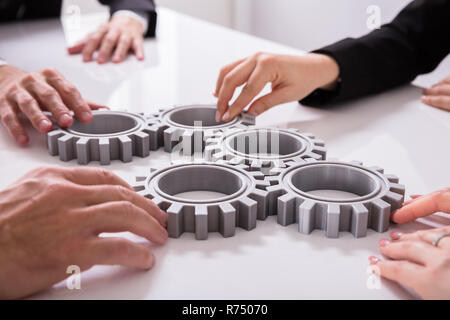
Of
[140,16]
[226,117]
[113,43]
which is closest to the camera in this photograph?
[226,117]

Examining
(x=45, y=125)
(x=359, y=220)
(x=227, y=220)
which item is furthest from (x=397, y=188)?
(x=45, y=125)

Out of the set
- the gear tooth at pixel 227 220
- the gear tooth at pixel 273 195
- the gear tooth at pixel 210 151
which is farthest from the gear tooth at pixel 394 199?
the gear tooth at pixel 210 151

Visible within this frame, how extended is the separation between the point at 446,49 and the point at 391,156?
78 centimetres

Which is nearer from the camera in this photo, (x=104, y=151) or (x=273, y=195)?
(x=273, y=195)

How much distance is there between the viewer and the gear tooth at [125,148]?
55.1 inches

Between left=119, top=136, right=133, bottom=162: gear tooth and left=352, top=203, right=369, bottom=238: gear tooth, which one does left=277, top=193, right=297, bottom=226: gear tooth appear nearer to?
left=352, top=203, right=369, bottom=238: gear tooth

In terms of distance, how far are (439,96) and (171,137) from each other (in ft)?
2.91

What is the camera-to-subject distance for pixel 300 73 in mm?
1719

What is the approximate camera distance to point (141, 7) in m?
2.62

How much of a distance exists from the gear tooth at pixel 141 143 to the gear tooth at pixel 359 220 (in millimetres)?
590

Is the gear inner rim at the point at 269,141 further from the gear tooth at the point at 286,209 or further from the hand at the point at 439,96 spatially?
the hand at the point at 439,96

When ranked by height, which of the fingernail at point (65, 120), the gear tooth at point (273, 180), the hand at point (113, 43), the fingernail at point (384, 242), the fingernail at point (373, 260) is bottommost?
the fingernail at point (373, 260)

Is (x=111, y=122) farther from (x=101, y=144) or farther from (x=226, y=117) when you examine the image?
(x=226, y=117)

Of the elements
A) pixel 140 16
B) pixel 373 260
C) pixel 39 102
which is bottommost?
pixel 373 260
